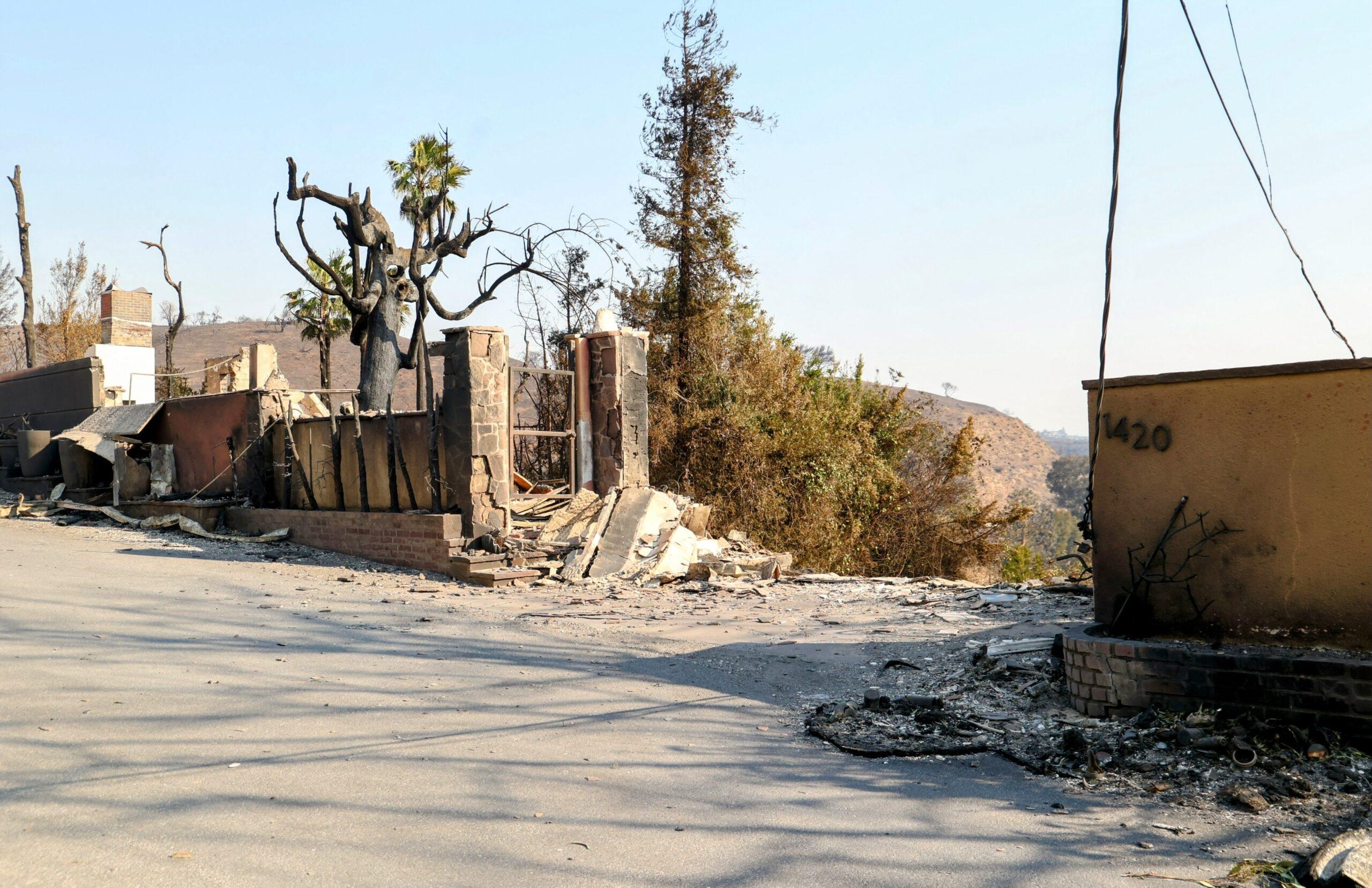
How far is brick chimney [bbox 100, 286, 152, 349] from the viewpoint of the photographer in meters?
21.2

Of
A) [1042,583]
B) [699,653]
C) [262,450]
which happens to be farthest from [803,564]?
[699,653]

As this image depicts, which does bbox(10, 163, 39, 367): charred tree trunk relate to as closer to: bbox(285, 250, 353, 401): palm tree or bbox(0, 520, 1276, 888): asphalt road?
bbox(285, 250, 353, 401): palm tree

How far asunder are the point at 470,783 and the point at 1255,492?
453 centimetres

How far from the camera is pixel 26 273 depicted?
1120 inches

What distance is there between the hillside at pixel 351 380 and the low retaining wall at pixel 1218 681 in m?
54.3

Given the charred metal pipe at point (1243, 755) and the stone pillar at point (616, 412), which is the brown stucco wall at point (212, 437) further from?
the charred metal pipe at point (1243, 755)

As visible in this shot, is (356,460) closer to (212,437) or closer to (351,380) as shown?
(212,437)

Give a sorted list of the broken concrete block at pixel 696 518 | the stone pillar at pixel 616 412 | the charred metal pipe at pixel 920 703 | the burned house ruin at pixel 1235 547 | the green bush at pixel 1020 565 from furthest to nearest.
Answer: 1. the green bush at pixel 1020 565
2. the stone pillar at pixel 616 412
3. the broken concrete block at pixel 696 518
4. the charred metal pipe at pixel 920 703
5. the burned house ruin at pixel 1235 547

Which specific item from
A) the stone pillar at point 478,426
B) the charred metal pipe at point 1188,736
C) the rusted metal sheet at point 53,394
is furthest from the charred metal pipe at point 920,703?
the rusted metal sheet at point 53,394

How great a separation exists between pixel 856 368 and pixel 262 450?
1601cm

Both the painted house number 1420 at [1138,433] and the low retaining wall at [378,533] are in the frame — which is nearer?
the painted house number 1420 at [1138,433]

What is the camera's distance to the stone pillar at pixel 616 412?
1346 centimetres

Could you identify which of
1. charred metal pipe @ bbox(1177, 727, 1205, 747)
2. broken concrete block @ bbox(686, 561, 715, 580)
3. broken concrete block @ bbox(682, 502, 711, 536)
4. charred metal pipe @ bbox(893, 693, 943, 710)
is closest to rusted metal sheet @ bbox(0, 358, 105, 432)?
broken concrete block @ bbox(682, 502, 711, 536)

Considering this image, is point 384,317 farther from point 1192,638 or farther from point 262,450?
point 1192,638
